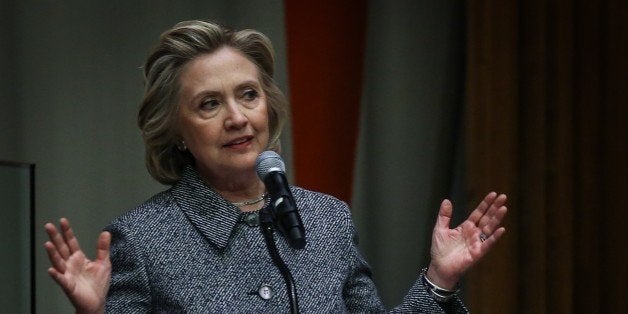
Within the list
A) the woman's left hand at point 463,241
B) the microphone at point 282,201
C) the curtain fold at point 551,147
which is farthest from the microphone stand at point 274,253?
the curtain fold at point 551,147

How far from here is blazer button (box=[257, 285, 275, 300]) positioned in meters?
2.35

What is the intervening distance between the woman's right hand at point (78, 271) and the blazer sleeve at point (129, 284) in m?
0.12

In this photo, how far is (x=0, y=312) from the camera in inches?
108

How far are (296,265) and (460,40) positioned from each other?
1673 mm

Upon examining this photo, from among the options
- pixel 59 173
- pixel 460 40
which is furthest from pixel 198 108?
pixel 460 40

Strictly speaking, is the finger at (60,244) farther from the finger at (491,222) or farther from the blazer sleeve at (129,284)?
the finger at (491,222)

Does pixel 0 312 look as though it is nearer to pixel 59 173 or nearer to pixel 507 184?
pixel 59 173

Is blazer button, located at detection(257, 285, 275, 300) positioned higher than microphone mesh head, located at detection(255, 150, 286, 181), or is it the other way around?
microphone mesh head, located at detection(255, 150, 286, 181)

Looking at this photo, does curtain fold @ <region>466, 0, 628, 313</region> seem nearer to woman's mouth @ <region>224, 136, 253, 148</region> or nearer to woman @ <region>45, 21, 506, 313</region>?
woman @ <region>45, 21, 506, 313</region>

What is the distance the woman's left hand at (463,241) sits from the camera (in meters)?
2.48

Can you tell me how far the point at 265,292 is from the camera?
7.73ft

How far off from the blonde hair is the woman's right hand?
15.0 inches

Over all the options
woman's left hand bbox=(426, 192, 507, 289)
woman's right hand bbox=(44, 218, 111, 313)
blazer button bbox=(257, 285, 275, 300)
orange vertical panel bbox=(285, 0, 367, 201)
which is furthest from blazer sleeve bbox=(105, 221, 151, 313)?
orange vertical panel bbox=(285, 0, 367, 201)

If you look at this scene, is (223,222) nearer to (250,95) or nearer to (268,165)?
(250,95)
